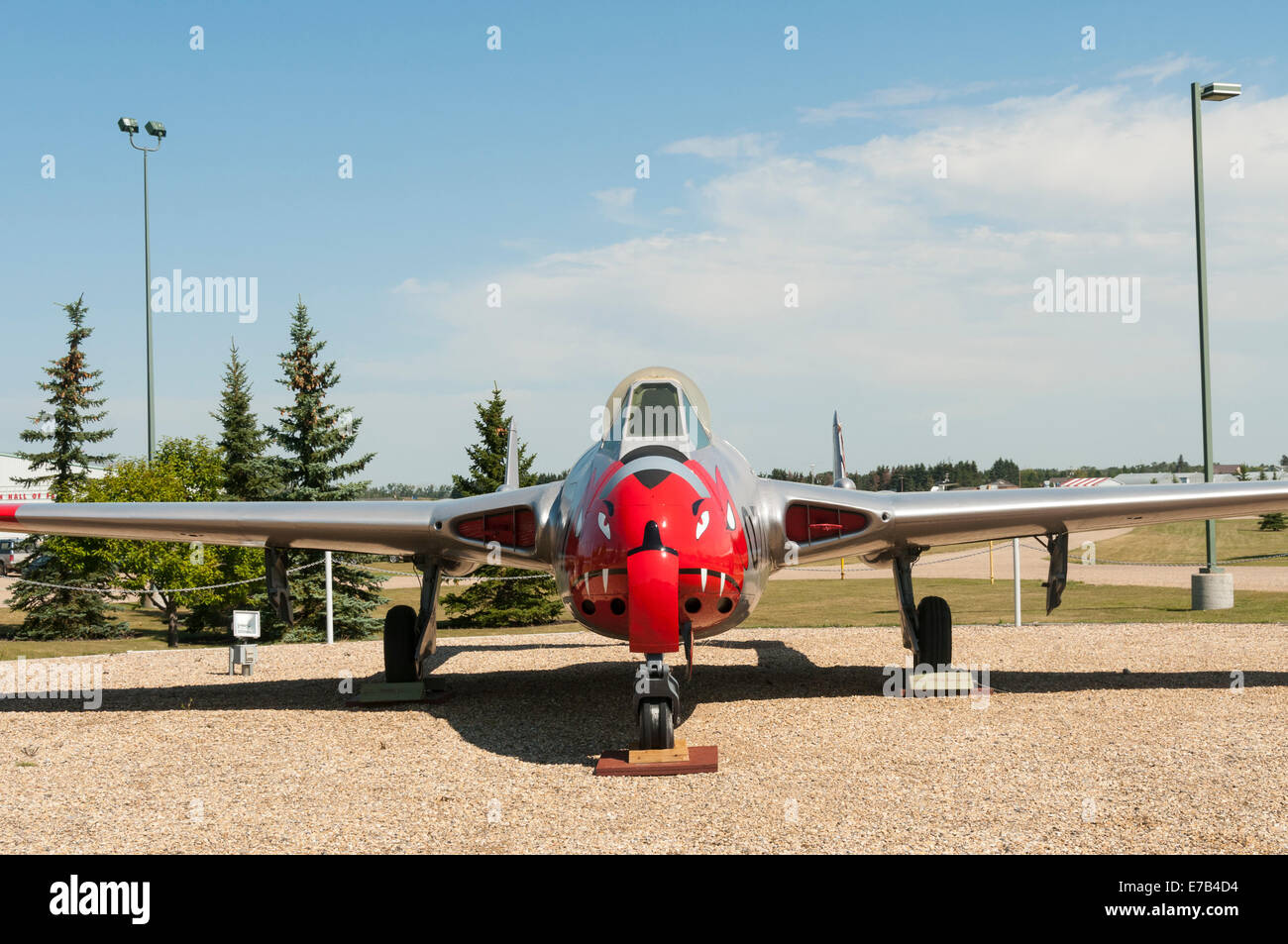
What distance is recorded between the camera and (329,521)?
1087 centimetres

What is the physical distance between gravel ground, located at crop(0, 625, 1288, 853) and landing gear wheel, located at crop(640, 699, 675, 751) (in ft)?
1.86

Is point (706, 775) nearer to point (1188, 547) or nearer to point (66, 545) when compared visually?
point (66, 545)

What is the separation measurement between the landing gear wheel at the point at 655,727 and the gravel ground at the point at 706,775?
566 millimetres

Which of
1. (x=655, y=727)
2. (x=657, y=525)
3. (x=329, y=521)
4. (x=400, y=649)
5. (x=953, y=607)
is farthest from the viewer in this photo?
(x=953, y=607)

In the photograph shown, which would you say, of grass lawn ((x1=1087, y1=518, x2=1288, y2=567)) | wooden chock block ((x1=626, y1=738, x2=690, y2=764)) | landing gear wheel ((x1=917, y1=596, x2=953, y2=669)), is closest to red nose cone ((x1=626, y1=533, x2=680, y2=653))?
wooden chock block ((x1=626, y1=738, x2=690, y2=764))

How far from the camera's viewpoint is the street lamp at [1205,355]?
18.9 metres

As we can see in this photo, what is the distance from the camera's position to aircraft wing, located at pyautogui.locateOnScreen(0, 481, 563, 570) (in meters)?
10.7

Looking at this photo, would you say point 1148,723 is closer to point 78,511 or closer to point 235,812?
point 235,812

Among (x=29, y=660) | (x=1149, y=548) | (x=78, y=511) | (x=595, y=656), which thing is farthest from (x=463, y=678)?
(x=1149, y=548)

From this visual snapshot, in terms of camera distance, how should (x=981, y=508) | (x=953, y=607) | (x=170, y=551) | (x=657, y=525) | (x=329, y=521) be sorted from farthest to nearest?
(x=170, y=551)
(x=953, y=607)
(x=329, y=521)
(x=981, y=508)
(x=657, y=525)

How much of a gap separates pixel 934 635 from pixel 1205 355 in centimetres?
1173

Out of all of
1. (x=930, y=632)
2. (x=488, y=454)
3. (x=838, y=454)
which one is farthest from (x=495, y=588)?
(x=930, y=632)

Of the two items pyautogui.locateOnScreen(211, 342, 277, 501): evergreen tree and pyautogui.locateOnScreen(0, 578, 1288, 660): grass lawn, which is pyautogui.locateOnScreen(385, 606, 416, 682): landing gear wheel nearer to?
pyautogui.locateOnScreen(0, 578, 1288, 660): grass lawn

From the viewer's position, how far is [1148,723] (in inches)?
351
